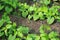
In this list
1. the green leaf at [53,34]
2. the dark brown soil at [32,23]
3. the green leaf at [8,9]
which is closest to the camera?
the green leaf at [53,34]

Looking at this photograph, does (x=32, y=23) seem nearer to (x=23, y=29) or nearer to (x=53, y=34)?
(x=23, y=29)

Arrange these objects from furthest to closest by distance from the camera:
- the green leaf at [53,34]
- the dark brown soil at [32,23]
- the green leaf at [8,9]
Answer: the green leaf at [8,9], the dark brown soil at [32,23], the green leaf at [53,34]

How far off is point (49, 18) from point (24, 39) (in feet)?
1.67

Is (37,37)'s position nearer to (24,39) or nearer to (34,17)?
(24,39)

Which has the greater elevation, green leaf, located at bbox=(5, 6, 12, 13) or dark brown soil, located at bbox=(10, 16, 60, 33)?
green leaf, located at bbox=(5, 6, 12, 13)

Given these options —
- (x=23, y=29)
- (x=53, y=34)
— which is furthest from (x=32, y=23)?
(x=53, y=34)

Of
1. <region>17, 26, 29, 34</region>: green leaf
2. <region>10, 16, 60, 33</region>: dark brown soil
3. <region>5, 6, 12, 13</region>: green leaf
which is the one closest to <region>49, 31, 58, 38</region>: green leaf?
<region>10, 16, 60, 33</region>: dark brown soil

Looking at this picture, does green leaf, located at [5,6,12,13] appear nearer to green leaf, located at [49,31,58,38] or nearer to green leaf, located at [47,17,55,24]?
green leaf, located at [47,17,55,24]

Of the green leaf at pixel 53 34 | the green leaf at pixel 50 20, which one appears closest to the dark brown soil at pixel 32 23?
the green leaf at pixel 50 20

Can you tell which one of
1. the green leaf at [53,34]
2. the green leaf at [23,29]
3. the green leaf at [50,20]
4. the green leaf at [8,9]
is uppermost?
the green leaf at [8,9]

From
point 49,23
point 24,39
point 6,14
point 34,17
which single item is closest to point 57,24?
point 49,23

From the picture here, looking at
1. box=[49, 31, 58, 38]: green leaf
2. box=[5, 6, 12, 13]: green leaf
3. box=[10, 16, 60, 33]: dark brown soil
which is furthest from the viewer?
box=[5, 6, 12, 13]: green leaf

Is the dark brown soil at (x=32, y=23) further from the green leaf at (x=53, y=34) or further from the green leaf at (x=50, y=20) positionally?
the green leaf at (x=53, y=34)

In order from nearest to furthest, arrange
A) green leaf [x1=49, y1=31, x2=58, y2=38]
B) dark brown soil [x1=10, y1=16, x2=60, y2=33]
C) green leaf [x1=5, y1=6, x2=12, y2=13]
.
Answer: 1. green leaf [x1=49, y1=31, x2=58, y2=38]
2. dark brown soil [x1=10, y1=16, x2=60, y2=33]
3. green leaf [x1=5, y1=6, x2=12, y2=13]
